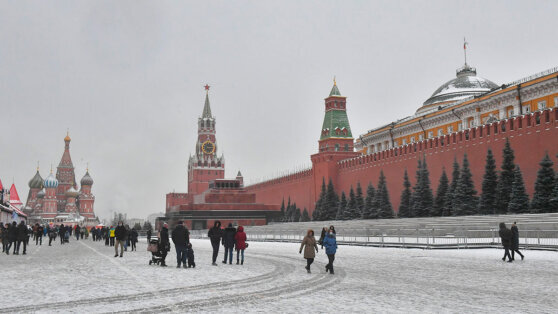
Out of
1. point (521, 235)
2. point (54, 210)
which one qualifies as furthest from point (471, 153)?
point (54, 210)

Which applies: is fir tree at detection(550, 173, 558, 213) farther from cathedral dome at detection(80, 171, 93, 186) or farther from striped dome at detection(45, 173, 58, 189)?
cathedral dome at detection(80, 171, 93, 186)

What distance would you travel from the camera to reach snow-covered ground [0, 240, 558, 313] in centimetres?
600

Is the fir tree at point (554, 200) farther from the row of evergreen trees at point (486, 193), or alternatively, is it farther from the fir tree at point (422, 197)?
the fir tree at point (422, 197)

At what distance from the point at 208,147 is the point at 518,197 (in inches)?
3024

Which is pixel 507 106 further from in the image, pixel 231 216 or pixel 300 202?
pixel 231 216

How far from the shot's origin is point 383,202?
116ft

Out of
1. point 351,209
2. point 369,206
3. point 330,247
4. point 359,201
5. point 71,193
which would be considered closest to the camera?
point 330,247

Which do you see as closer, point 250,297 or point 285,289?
point 250,297

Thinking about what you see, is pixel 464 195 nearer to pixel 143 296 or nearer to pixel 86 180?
pixel 143 296

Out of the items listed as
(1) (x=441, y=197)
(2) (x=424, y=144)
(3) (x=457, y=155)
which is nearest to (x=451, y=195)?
(1) (x=441, y=197)

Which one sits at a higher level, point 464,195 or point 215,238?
point 464,195

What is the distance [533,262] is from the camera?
11.9m

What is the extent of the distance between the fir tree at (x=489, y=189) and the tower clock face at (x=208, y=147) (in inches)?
2881

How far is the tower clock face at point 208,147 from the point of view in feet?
317
